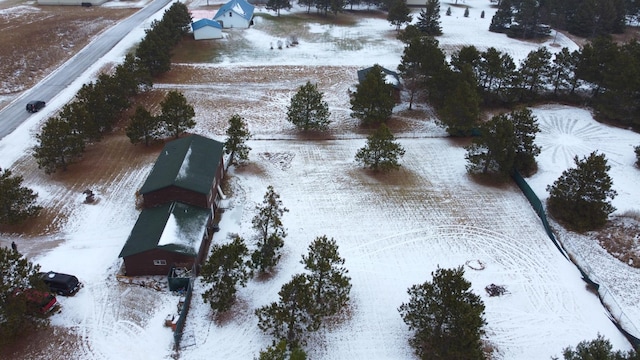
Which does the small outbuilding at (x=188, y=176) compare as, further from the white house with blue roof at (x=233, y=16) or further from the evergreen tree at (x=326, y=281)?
the white house with blue roof at (x=233, y=16)

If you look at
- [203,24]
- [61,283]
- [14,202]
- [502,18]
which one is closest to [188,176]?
[61,283]

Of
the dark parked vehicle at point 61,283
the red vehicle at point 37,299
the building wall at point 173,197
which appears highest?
the building wall at point 173,197

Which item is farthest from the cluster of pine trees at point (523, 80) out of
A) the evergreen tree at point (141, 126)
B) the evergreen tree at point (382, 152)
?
the evergreen tree at point (141, 126)

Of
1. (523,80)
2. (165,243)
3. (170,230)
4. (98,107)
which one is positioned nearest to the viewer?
(165,243)

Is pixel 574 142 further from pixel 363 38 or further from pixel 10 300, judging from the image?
pixel 10 300

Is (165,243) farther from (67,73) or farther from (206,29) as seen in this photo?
(206,29)

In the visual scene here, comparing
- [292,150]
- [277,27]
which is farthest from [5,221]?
[277,27]
